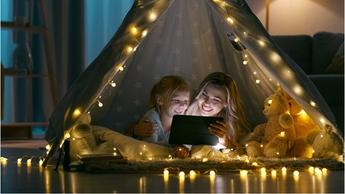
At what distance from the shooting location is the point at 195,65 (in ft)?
12.7

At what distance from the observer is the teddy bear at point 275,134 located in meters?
3.25

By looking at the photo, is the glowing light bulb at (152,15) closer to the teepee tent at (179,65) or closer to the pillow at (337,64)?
the teepee tent at (179,65)

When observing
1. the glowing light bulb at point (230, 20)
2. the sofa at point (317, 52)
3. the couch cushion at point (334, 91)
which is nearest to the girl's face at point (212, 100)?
the glowing light bulb at point (230, 20)

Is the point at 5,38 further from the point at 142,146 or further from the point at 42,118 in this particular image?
the point at 142,146

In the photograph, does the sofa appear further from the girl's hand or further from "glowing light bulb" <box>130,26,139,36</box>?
"glowing light bulb" <box>130,26,139,36</box>

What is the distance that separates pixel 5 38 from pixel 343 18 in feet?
8.22

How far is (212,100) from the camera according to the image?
3.46m

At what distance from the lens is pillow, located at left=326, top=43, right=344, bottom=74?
4.96m

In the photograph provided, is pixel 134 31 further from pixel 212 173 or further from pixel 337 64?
pixel 337 64

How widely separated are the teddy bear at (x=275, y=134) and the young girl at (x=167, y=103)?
343 mm

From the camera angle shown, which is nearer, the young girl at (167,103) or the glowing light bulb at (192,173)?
the glowing light bulb at (192,173)

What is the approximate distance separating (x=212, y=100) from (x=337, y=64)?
176 centimetres

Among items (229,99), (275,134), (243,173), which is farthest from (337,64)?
(243,173)

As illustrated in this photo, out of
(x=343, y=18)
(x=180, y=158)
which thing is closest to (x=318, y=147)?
(x=180, y=158)
